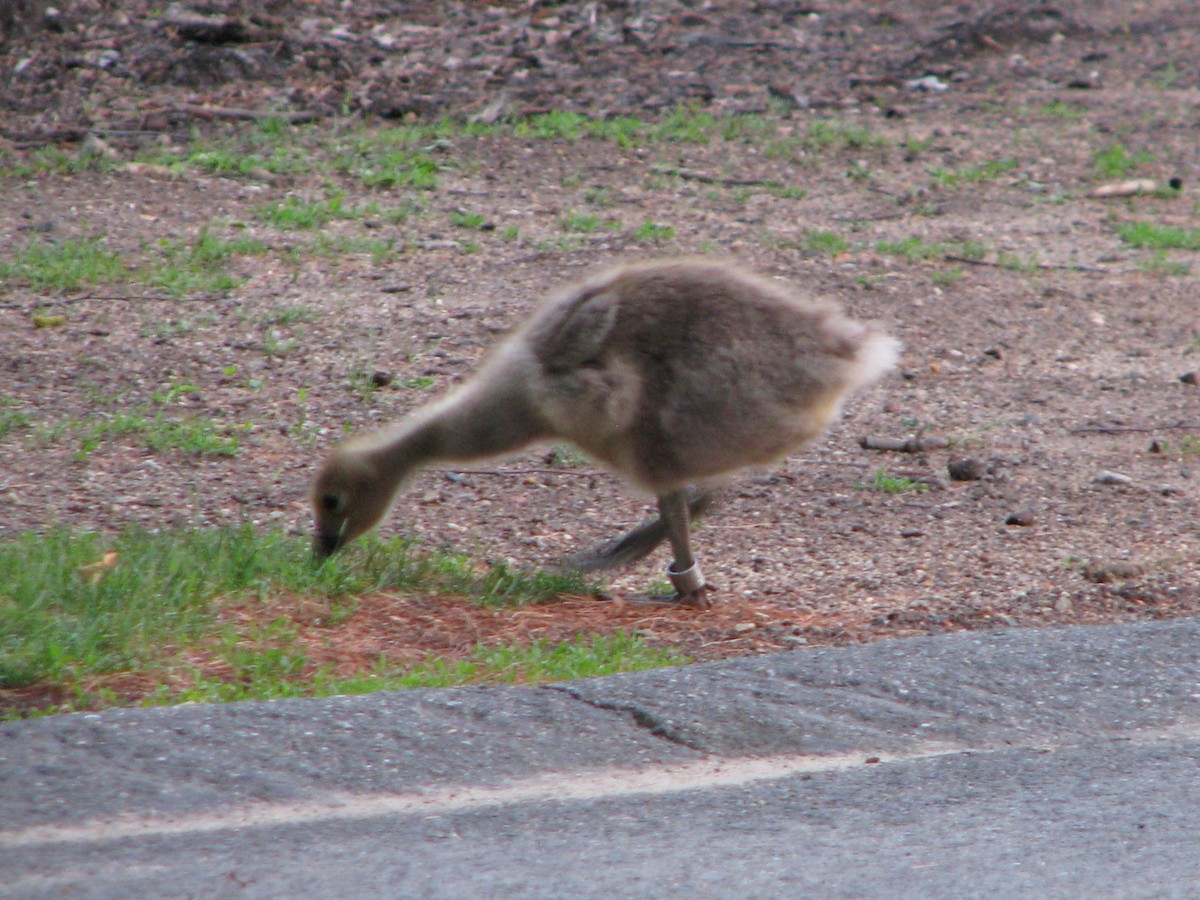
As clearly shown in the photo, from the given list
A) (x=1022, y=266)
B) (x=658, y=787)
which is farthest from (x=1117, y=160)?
(x=658, y=787)

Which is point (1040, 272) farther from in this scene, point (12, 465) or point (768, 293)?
point (12, 465)

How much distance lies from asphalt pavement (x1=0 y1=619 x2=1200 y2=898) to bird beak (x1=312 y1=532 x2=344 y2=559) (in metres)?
1.61

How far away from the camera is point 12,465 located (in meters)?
6.77

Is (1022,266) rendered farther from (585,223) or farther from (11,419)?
Result: (11,419)

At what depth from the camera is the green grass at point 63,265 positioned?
8867mm

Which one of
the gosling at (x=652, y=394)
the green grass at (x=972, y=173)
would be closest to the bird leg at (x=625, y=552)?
the gosling at (x=652, y=394)

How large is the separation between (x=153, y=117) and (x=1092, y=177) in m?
7.24

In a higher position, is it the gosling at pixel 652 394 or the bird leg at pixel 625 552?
the gosling at pixel 652 394

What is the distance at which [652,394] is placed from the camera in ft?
19.0

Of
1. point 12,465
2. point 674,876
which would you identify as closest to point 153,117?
point 12,465

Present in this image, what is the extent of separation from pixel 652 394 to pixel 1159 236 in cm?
658

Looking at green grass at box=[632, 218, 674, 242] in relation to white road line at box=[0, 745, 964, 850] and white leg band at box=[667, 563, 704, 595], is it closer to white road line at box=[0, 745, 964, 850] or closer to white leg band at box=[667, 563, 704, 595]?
white leg band at box=[667, 563, 704, 595]

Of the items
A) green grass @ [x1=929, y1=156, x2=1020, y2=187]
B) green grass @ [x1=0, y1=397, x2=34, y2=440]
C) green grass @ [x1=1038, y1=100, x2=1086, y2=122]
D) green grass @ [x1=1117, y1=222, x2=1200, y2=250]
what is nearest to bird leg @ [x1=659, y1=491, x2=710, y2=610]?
green grass @ [x1=0, y1=397, x2=34, y2=440]

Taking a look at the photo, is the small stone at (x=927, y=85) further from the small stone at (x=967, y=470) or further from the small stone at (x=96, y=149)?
the small stone at (x=967, y=470)
